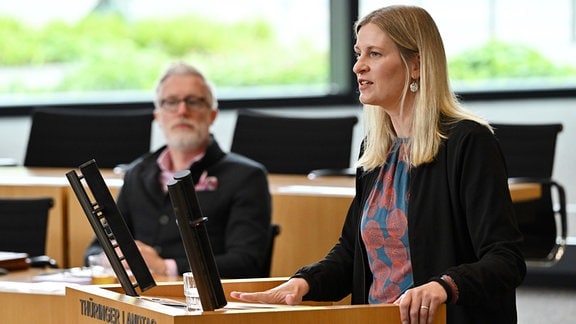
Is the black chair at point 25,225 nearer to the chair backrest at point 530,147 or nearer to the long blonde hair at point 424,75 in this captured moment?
the long blonde hair at point 424,75

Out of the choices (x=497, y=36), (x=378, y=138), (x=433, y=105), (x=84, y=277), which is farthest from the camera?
(x=497, y=36)

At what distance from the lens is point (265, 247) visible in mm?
4125

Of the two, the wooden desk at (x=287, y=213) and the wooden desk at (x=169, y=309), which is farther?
the wooden desk at (x=287, y=213)

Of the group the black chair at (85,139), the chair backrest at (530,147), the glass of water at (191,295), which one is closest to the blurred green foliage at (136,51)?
the black chair at (85,139)

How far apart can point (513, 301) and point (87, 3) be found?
640cm

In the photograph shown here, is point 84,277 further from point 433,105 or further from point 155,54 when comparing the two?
point 155,54

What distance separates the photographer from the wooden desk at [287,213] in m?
4.70

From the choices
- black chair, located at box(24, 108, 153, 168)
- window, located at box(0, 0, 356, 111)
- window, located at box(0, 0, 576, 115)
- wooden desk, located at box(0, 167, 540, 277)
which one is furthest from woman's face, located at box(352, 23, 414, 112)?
window, located at box(0, 0, 356, 111)

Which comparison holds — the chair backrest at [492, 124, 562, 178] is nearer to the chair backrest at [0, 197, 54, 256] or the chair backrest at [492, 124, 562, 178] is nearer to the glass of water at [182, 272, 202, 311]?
the chair backrest at [0, 197, 54, 256]

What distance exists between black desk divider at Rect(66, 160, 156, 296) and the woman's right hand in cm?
21

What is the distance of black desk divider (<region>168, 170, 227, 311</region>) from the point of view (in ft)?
6.95

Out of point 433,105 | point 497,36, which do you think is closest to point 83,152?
point 497,36

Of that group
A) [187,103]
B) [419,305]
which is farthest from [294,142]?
[419,305]

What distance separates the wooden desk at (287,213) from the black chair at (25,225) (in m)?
0.47
